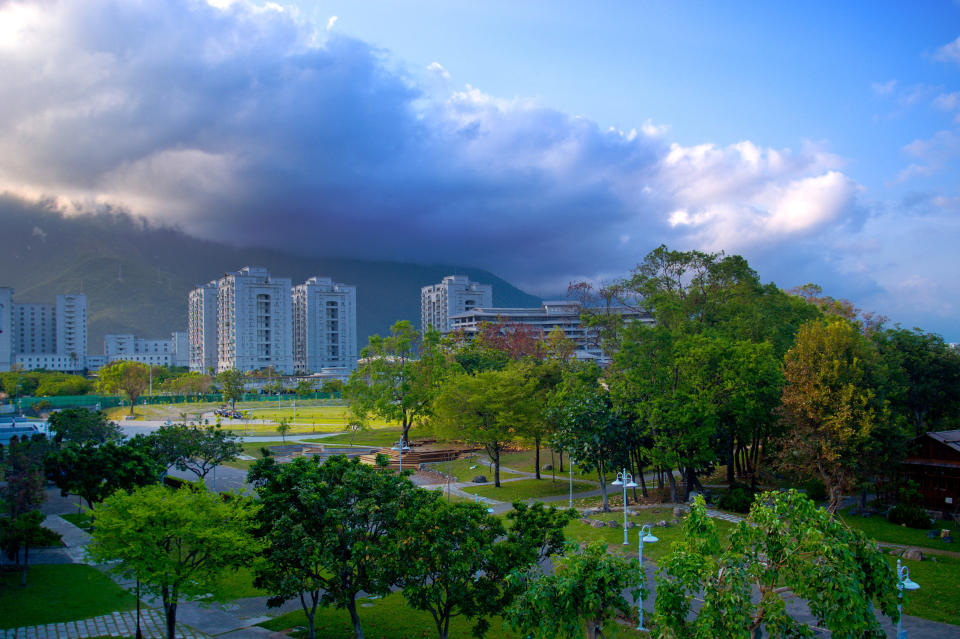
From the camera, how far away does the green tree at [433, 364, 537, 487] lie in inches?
1599

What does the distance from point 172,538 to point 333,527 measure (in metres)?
4.21

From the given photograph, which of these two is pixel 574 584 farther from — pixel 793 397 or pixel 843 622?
pixel 793 397

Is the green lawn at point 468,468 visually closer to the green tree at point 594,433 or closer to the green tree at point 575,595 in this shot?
the green tree at point 594,433

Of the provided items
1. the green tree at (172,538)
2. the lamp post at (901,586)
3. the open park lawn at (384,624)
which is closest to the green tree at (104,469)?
the open park lawn at (384,624)

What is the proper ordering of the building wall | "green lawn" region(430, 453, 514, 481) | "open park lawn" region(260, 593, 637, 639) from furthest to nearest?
the building wall
"green lawn" region(430, 453, 514, 481)
"open park lawn" region(260, 593, 637, 639)

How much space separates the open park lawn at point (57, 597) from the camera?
19594mm

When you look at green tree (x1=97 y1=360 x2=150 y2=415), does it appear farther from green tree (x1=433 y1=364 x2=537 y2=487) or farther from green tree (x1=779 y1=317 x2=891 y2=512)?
green tree (x1=779 y1=317 x2=891 y2=512)

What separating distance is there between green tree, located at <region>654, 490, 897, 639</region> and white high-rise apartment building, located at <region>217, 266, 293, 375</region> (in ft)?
603

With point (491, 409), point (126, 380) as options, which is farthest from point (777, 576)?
point (126, 380)

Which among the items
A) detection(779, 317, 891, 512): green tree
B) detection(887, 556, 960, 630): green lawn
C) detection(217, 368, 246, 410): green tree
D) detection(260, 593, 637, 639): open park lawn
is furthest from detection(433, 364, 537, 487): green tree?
detection(217, 368, 246, 410): green tree

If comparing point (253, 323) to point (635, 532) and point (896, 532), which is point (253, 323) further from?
point (896, 532)

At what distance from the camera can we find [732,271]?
47625 mm

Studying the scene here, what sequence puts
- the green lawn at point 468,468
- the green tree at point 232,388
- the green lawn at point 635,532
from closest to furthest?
1. the green lawn at point 635,532
2. the green lawn at point 468,468
3. the green tree at point 232,388

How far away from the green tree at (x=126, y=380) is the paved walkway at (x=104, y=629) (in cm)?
8298
